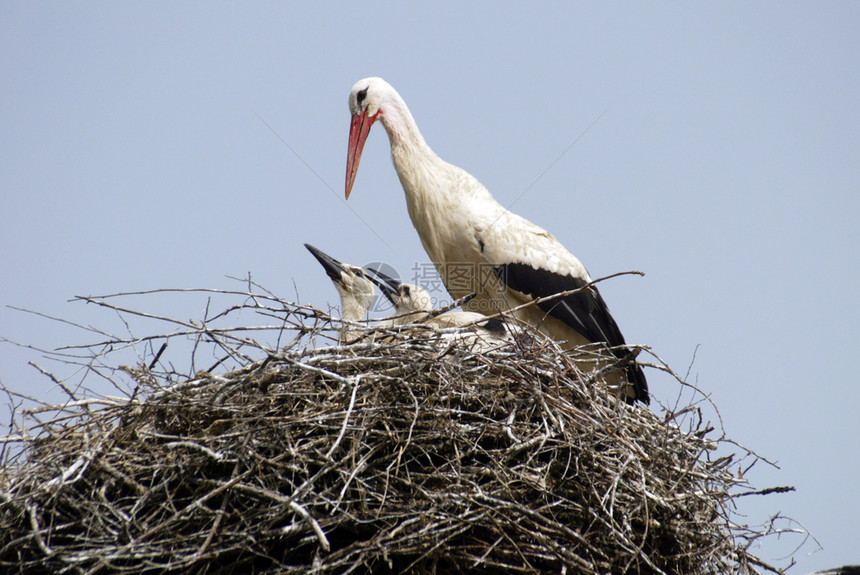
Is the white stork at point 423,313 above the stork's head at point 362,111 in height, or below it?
below

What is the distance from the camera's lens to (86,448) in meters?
2.49

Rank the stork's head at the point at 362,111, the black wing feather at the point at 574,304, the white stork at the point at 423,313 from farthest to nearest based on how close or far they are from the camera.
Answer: the stork's head at the point at 362,111, the black wing feather at the point at 574,304, the white stork at the point at 423,313

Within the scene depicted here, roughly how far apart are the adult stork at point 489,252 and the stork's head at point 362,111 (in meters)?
0.06

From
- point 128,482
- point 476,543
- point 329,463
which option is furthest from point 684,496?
point 128,482

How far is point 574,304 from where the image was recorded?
3.90 m

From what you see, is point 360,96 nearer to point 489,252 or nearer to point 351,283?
point 351,283

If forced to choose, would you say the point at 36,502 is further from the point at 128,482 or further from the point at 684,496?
the point at 684,496

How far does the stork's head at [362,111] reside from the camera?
13.7 ft

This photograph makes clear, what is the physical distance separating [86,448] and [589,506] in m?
1.41

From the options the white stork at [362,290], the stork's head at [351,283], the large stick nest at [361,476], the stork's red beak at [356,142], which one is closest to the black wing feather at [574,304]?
the white stork at [362,290]

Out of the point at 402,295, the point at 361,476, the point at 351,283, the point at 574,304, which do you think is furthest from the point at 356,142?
the point at 361,476

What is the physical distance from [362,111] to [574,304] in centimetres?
135

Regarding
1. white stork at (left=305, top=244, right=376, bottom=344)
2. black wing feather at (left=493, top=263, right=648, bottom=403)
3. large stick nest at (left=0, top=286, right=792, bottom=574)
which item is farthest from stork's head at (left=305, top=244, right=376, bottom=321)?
large stick nest at (left=0, top=286, right=792, bottom=574)

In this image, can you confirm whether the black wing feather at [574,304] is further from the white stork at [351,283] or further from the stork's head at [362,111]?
the stork's head at [362,111]
